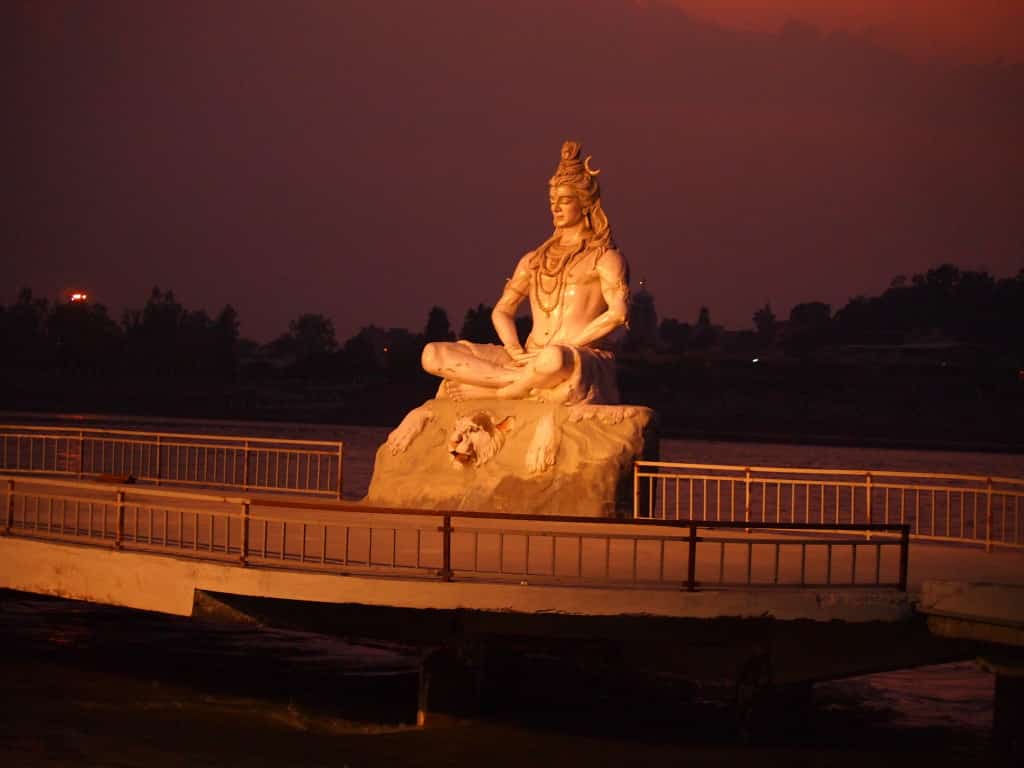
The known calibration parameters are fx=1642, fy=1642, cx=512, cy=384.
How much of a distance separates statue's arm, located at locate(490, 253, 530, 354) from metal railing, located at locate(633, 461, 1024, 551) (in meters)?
2.53

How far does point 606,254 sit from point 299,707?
6353mm

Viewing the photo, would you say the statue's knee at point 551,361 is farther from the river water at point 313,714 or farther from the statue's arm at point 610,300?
the river water at point 313,714

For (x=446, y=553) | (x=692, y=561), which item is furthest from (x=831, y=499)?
(x=446, y=553)

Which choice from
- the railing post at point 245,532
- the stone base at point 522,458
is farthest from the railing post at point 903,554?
the railing post at point 245,532

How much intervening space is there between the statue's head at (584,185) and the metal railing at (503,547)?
3.89m

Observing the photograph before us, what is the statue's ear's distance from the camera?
61.6 ft

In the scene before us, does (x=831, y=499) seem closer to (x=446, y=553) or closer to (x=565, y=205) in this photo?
(x=565, y=205)

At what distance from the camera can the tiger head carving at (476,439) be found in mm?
18703

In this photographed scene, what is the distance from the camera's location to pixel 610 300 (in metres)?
19.2

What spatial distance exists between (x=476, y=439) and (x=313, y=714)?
3.73 m

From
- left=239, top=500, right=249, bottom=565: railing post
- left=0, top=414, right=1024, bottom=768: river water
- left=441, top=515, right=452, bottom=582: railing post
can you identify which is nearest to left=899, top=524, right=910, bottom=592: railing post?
left=0, top=414, right=1024, bottom=768: river water

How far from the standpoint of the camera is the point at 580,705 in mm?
17359

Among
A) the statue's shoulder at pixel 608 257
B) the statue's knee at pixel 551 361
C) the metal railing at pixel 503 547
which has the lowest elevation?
the metal railing at pixel 503 547

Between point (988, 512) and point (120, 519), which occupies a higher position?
point (988, 512)
